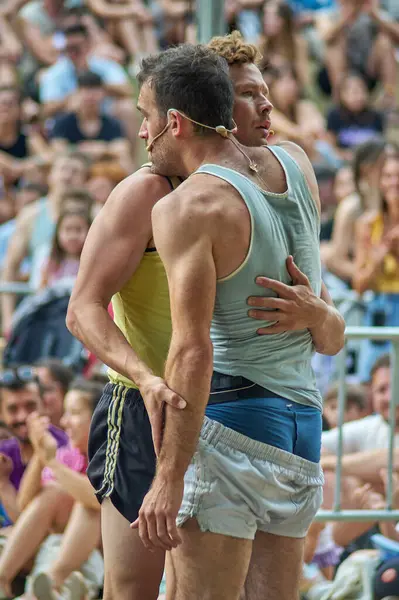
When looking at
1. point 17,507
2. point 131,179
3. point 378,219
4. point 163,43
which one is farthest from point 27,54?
point 131,179

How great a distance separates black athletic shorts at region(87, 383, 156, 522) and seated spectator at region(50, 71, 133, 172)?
21.4 ft

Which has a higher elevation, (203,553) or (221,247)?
(221,247)

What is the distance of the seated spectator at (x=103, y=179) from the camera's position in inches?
310

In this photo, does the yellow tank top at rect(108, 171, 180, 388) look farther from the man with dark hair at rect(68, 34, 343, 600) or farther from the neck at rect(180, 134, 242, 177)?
the neck at rect(180, 134, 242, 177)

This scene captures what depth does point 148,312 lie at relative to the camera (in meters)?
2.68

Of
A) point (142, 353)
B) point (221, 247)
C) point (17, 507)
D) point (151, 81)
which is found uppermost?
point (151, 81)

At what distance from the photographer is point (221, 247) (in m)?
2.38

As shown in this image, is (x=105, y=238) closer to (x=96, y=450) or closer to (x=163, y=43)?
(x=96, y=450)

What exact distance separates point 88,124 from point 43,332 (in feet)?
11.3

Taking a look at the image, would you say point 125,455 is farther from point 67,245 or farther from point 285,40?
point 285,40

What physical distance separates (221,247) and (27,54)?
27.5 feet

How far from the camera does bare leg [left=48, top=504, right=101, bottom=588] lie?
445 centimetres

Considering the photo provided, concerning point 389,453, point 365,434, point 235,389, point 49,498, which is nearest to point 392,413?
point 389,453

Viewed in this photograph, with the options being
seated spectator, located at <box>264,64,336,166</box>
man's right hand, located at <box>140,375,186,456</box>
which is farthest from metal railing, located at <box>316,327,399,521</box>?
seated spectator, located at <box>264,64,336,166</box>
